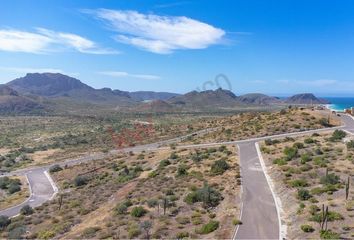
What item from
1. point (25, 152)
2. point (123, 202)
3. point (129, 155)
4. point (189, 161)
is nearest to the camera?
point (123, 202)

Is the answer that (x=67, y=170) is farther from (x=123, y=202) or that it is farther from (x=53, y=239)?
(x=53, y=239)

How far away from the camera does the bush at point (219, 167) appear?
38594 millimetres

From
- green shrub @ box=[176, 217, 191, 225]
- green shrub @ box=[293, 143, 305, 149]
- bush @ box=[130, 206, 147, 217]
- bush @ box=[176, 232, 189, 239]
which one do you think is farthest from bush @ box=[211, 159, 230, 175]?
bush @ box=[176, 232, 189, 239]

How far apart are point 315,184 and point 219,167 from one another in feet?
34.8

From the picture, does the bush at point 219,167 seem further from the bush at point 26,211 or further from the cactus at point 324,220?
the bush at point 26,211

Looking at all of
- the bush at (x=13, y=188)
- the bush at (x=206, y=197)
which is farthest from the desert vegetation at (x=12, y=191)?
the bush at (x=206, y=197)

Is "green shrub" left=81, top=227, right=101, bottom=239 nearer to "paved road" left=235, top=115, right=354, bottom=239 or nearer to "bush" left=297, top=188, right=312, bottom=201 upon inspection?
"paved road" left=235, top=115, right=354, bottom=239

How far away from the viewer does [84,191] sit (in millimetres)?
42781

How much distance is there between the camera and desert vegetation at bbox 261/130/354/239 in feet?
75.3

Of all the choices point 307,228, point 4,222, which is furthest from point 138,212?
point 4,222

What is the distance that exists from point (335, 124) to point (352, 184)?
127ft

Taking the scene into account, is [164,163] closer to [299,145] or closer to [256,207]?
[299,145]

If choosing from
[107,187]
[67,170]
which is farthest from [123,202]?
[67,170]

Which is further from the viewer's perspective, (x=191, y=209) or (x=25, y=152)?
(x=25, y=152)
